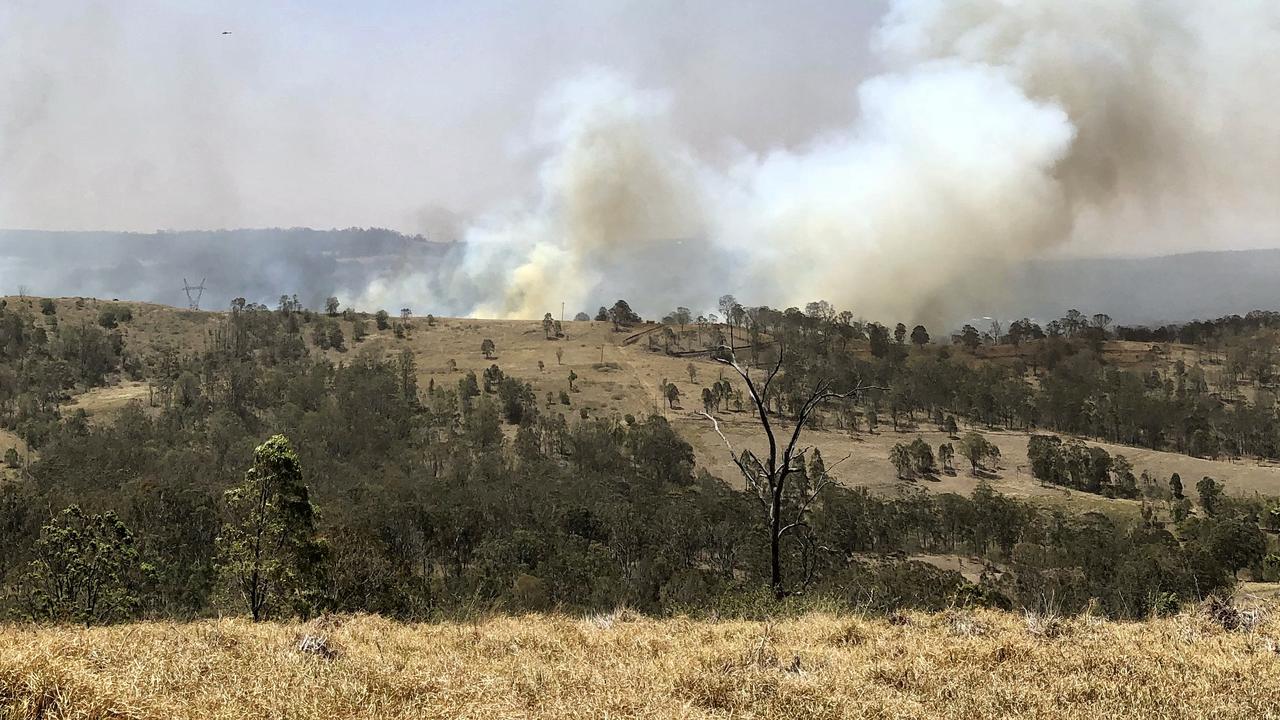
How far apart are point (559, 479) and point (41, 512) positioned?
76.7 m

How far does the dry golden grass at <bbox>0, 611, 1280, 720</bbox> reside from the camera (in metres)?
7.19

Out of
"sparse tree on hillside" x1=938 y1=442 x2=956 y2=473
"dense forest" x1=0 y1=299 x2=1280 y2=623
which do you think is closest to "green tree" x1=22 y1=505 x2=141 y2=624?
"dense forest" x1=0 y1=299 x2=1280 y2=623

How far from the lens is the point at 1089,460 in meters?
146

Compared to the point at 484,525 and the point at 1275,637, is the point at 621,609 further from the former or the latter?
the point at 484,525

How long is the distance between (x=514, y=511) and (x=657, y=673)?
358 feet

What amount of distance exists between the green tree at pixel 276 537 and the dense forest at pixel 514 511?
131 millimetres

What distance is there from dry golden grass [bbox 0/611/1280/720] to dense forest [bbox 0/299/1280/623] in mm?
3971

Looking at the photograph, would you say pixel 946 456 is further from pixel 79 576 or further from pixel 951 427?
pixel 79 576

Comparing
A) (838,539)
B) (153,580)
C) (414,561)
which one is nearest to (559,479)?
(414,561)

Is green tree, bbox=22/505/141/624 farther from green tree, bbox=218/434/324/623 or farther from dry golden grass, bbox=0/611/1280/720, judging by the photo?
dry golden grass, bbox=0/611/1280/720

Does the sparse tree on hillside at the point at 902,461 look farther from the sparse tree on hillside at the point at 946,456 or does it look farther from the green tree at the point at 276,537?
Result: the green tree at the point at 276,537

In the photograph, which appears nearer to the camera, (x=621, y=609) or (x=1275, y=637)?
(x=1275, y=637)

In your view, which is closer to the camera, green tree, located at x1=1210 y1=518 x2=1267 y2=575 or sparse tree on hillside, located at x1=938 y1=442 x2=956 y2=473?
green tree, located at x1=1210 y1=518 x2=1267 y2=575

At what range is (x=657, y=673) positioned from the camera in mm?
8766
